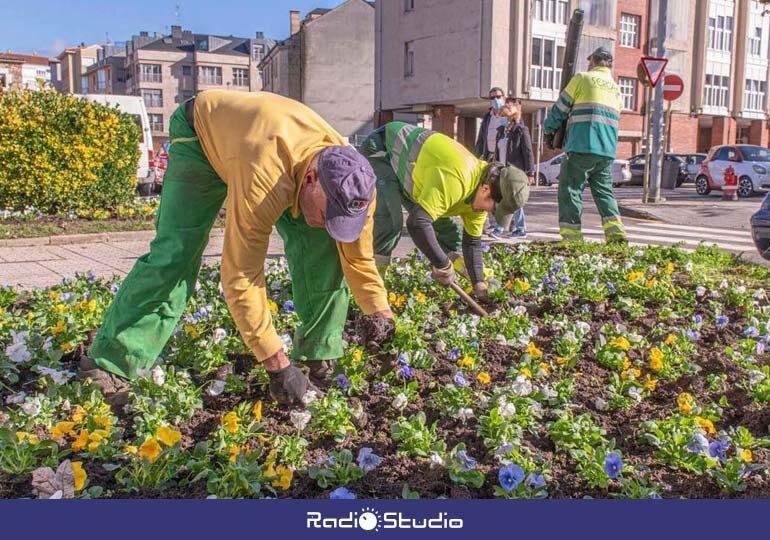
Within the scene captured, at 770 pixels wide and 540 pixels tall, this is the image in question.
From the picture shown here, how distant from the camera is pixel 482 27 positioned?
3659cm

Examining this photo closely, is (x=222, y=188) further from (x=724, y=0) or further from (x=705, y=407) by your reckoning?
(x=724, y=0)

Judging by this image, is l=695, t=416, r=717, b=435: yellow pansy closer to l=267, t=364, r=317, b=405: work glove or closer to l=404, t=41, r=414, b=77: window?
l=267, t=364, r=317, b=405: work glove

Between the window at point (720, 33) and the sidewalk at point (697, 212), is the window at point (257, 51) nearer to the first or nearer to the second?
the window at point (720, 33)

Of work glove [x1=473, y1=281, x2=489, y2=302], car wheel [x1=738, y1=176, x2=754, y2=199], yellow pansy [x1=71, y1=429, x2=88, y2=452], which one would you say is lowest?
yellow pansy [x1=71, y1=429, x2=88, y2=452]

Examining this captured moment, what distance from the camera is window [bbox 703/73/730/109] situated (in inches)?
1822

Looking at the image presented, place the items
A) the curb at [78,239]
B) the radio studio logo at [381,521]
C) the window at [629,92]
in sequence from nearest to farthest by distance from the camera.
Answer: the radio studio logo at [381,521] → the curb at [78,239] → the window at [629,92]

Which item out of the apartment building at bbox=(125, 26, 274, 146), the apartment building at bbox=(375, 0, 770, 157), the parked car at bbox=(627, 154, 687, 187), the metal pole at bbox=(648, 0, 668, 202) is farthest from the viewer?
the apartment building at bbox=(125, 26, 274, 146)

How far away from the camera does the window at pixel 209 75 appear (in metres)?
44.6

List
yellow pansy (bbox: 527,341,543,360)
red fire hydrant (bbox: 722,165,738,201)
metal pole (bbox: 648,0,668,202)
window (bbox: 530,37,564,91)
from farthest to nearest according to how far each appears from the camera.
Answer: window (bbox: 530,37,564,91), red fire hydrant (bbox: 722,165,738,201), metal pole (bbox: 648,0,668,202), yellow pansy (bbox: 527,341,543,360)

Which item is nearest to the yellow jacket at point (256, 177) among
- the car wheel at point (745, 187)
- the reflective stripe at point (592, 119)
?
the reflective stripe at point (592, 119)

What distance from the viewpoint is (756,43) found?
49.1m

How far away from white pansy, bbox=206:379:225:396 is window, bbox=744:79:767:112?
50.3 metres

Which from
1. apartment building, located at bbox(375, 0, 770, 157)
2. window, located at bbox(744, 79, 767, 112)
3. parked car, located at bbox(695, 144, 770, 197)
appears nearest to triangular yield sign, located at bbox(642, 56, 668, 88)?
parked car, located at bbox(695, 144, 770, 197)

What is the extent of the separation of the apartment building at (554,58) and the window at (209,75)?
9352 mm
